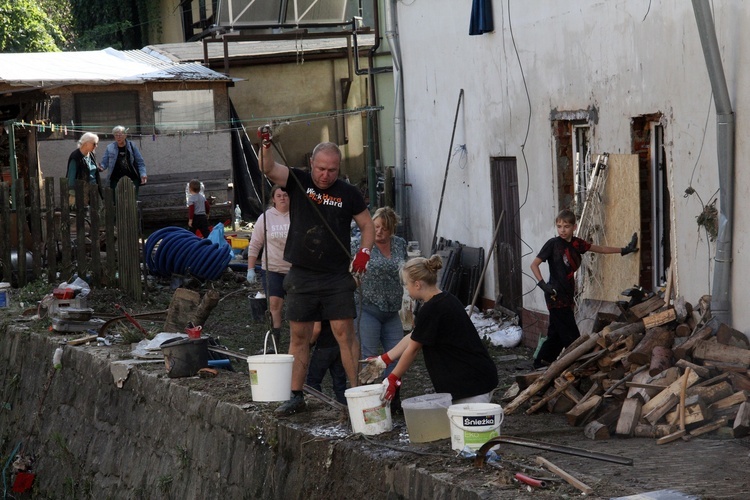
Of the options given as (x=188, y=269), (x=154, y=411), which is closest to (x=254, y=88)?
(x=188, y=269)

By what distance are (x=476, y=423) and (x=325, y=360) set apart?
2722 mm

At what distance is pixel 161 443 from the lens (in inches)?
347

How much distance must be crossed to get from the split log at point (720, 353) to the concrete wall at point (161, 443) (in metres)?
2.76

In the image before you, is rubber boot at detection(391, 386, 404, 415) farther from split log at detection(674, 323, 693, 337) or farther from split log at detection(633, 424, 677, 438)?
split log at detection(674, 323, 693, 337)

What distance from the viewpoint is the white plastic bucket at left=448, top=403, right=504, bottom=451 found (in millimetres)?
5922

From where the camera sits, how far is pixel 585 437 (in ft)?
25.1

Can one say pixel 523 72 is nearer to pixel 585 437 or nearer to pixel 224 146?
pixel 585 437

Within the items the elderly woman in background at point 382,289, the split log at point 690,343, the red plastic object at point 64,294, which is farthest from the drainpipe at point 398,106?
the split log at point 690,343

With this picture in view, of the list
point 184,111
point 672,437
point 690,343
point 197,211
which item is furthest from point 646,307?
point 184,111

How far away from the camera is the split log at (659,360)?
819 cm

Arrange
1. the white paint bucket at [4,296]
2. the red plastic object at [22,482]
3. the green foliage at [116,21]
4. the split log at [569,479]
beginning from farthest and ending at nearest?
the green foliage at [116,21] < the white paint bucket at [4,296] < the red plastic object at [22,482] < the split log at [569,479]

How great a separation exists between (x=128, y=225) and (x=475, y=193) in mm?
4318

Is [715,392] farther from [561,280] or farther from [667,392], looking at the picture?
[561,280]

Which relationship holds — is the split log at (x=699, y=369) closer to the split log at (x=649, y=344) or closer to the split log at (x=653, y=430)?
the split log at (x=649, y=344)
